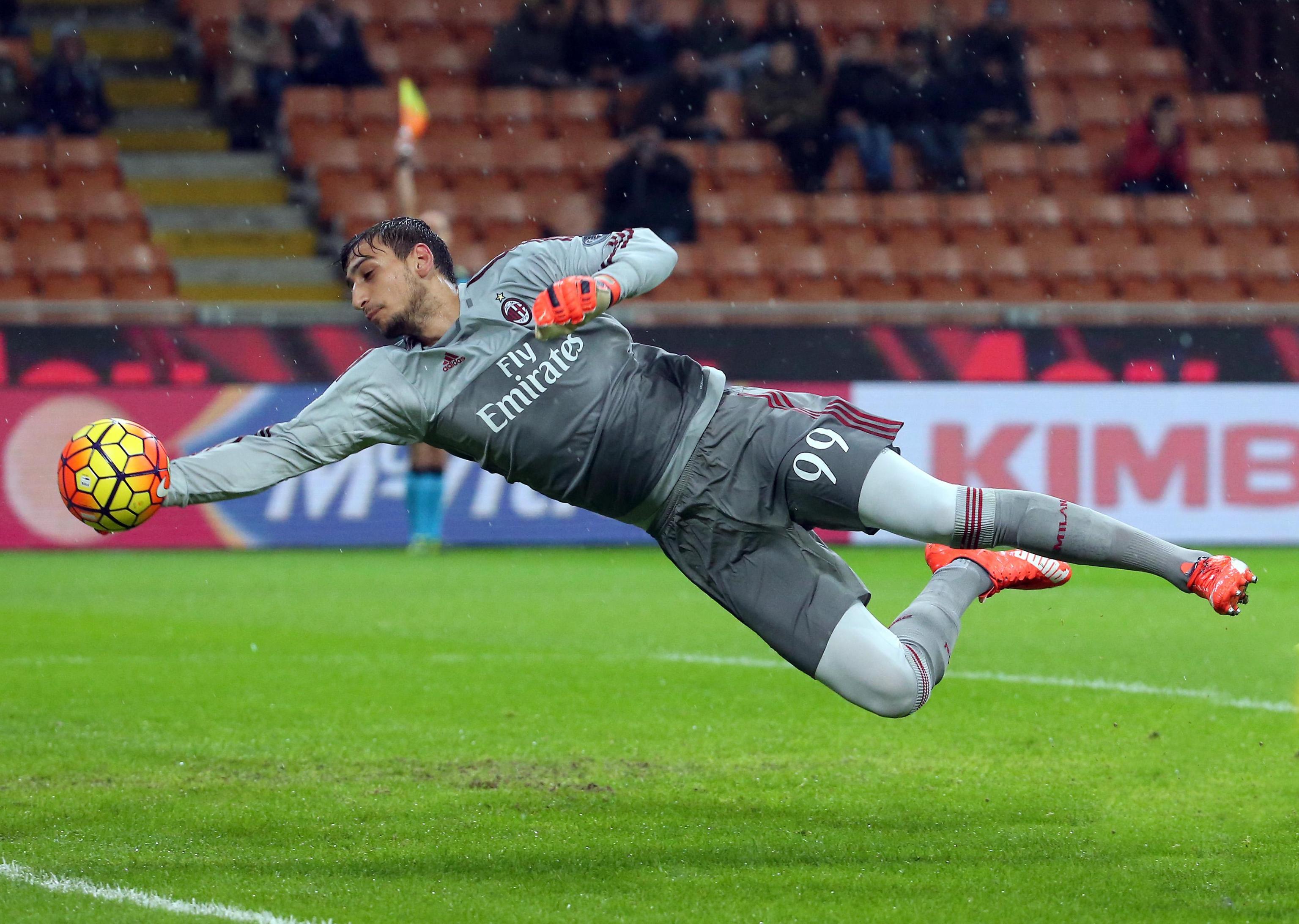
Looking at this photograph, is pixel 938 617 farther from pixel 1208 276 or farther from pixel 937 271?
pixel 1208 276

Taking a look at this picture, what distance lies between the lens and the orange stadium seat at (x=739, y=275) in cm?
1749

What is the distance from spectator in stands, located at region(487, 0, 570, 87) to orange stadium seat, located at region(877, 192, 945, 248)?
147 inches

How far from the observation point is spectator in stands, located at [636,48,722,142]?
59.9 feet

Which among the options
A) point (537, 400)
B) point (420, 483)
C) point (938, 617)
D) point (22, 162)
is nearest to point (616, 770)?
point (938, 617)

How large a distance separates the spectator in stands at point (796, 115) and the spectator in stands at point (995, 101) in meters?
1.82

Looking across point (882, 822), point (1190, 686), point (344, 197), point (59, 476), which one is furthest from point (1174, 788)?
point (344, 197)

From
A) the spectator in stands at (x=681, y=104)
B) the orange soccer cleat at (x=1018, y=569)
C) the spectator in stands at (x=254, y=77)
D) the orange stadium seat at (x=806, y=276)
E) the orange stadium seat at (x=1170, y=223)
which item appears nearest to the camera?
the orange soccer cleat at (x=1018, y=569)

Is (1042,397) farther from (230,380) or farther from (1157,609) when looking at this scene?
(230,380)

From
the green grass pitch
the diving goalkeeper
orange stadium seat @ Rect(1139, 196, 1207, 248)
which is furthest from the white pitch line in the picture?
orange stadium seat @ Rect(1139, 196, 1207, 248)

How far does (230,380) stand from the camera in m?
14.0

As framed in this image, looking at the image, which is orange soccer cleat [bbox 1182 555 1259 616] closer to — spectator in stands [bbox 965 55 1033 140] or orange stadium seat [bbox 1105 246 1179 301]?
orange stadium seat [bbox 1105 246 1179 301]

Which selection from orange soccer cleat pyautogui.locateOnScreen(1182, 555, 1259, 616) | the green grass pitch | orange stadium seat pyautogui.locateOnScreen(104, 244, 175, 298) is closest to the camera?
the green grass pitch

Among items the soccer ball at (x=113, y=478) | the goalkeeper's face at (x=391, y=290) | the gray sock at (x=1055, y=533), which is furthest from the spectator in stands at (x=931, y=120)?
the soccer ball at (x=113, y=478)

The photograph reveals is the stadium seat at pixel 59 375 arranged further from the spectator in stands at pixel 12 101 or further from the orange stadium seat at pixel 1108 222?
the orange stadium seat at pixel 1108 222
